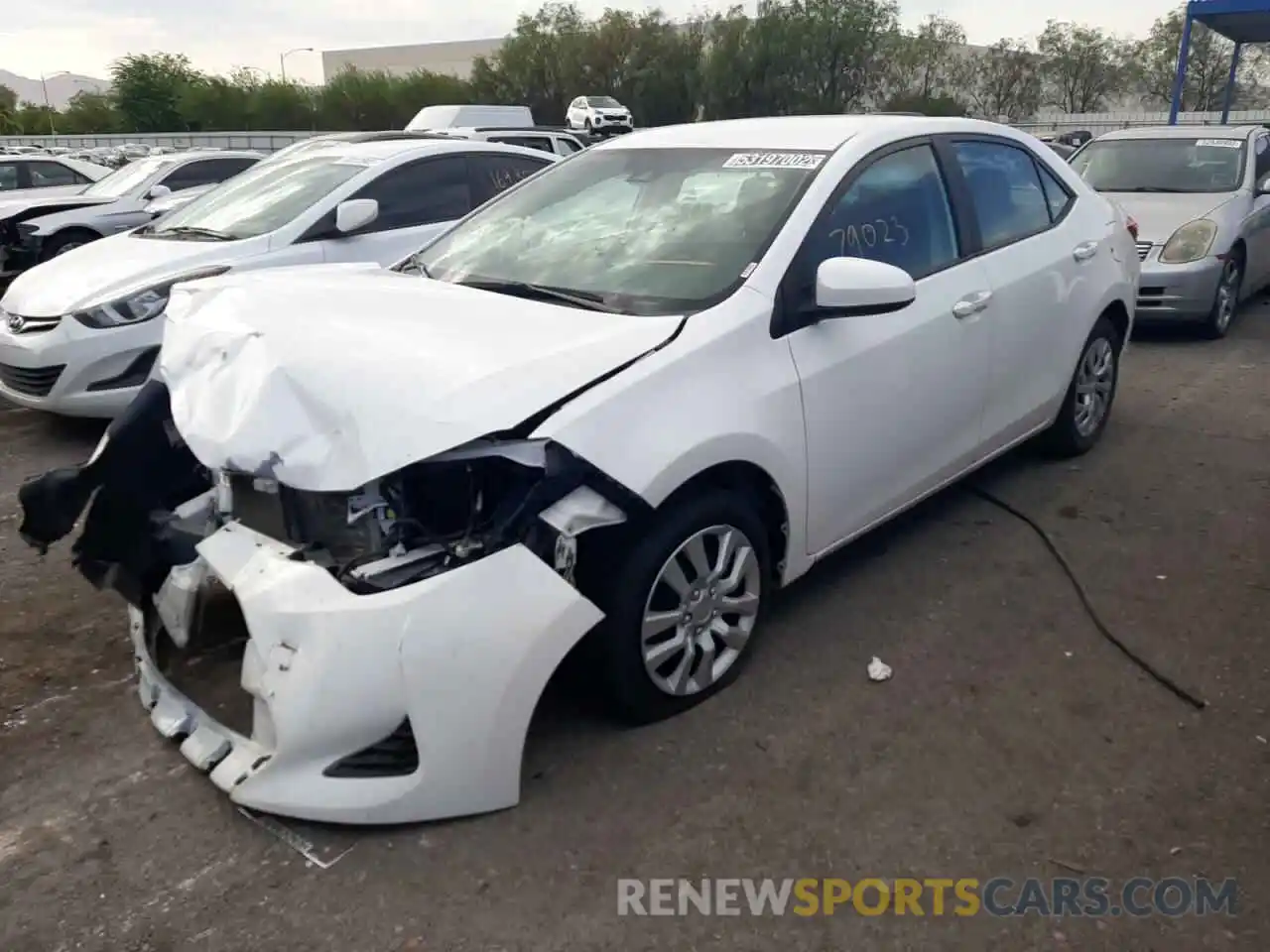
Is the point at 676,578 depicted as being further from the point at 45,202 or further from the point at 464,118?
the point at 464,118

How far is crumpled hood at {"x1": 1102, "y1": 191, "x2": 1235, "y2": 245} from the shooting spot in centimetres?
802

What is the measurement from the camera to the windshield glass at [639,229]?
3344mm

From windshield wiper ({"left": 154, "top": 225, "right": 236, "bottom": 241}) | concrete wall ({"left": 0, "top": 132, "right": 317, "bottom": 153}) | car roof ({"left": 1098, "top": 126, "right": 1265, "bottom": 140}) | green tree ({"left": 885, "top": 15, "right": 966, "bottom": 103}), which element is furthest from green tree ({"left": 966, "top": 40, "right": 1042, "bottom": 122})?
windshield wiper ({"left": 154, "top": 225, "right": 236, "bottom": 241})

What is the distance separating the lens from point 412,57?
310ft

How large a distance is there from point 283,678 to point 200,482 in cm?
114

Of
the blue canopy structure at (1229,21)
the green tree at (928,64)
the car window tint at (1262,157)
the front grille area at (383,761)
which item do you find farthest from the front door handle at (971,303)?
the green tree at (928,64)

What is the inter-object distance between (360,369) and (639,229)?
130cm

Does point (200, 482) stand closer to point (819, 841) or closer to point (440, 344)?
point (440, 344)

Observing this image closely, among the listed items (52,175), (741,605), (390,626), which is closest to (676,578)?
(741,605)

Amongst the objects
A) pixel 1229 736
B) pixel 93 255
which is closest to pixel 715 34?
pixel 93 255

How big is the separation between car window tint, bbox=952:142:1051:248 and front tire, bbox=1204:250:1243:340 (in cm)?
414

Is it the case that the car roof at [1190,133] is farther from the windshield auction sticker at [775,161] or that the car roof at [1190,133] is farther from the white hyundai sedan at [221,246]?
the windshield auction sticker at [775,161]

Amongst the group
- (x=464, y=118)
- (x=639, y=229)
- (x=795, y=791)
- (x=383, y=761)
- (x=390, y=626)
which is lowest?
(x=795, y=791)

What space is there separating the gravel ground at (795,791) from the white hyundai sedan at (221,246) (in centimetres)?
187
